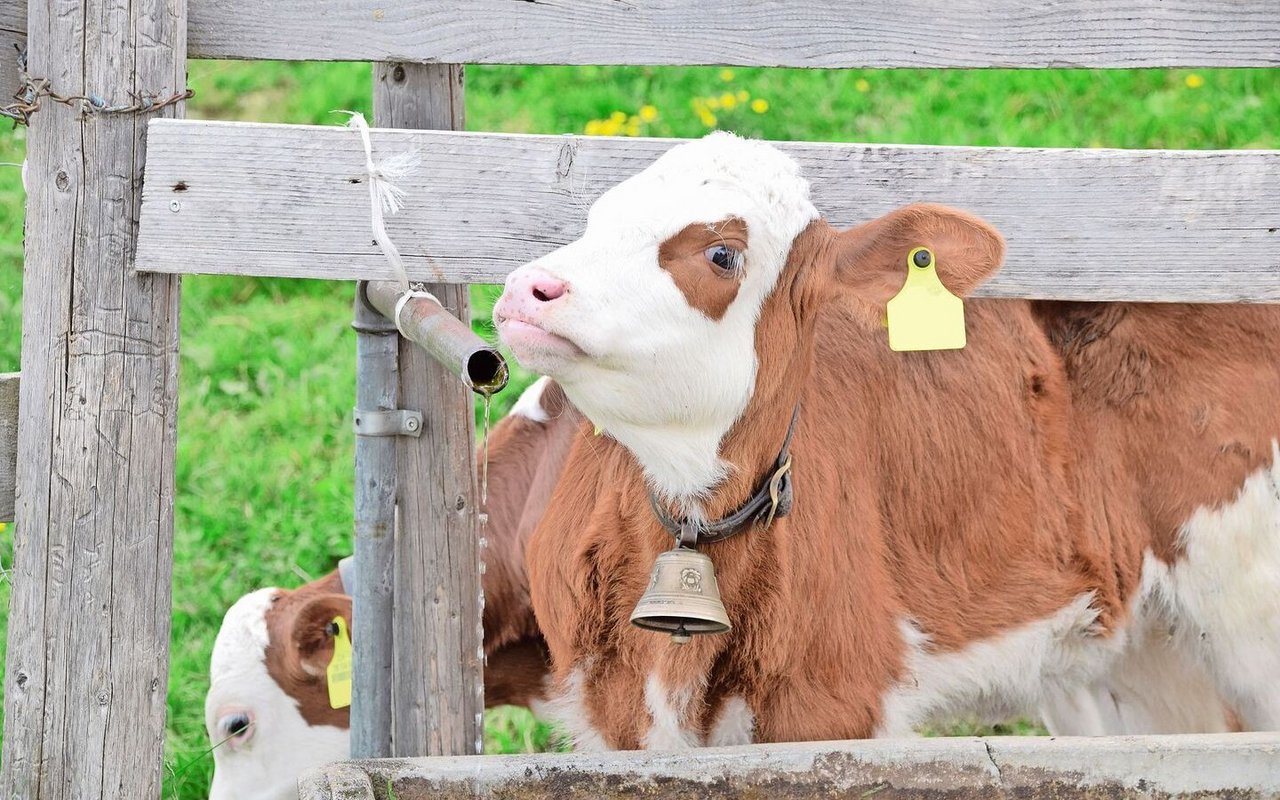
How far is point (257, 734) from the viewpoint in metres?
3.81

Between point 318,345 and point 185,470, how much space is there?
2.99 feet

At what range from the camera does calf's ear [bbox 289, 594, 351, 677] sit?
3715 millimetres

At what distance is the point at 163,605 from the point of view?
9.55 ft

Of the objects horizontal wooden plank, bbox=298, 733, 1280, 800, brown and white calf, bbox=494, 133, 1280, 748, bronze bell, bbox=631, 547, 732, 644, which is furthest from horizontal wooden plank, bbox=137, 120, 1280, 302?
horizontal wooden plank, bbox=298, 733, 1280, 800

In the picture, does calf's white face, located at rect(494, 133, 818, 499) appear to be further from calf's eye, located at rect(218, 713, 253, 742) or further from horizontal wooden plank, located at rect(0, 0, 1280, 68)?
calf's eye, located at rect(218, 713, 253, 742)

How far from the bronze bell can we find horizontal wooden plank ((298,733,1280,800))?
0.25 m

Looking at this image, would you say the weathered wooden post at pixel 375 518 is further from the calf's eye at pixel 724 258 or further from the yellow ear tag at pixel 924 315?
the yellow ear tag at pixel 924 315

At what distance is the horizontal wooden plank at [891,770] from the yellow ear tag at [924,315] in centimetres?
75

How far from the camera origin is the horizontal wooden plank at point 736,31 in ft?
9.24

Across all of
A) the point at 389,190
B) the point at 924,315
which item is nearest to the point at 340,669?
the point at 389,190

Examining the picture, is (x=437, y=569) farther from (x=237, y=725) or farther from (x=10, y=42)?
(x=10, y=42)

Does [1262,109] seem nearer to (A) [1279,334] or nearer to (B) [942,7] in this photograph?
(A) [1279,334]

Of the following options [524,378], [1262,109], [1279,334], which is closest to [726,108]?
[524,378]

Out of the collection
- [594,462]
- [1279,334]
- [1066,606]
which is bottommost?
[1066,606]
